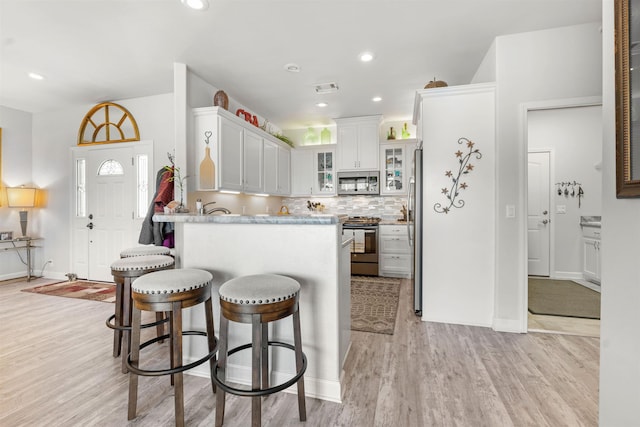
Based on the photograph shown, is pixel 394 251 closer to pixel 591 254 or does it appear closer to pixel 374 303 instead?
pixel 374 303

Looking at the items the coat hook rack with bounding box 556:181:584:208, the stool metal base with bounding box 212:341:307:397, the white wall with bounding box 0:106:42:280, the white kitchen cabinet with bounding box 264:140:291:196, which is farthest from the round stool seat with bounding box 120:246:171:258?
the coat hook rack with bounding box 556:181:584:208

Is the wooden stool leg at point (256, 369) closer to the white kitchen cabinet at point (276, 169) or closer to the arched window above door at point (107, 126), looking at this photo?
the white kitchen cabinet at point (276, 169)

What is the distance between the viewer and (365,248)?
4.77 m

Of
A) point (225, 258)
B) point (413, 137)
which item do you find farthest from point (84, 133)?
point (413, 137)

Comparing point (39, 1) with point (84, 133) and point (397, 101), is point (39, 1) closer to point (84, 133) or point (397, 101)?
point (84, 133)

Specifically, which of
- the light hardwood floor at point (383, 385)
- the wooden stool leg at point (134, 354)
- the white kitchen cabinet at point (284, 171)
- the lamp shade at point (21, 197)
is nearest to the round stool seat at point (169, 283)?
the wooden stool leg at point (134, 354)

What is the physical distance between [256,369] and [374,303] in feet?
7.70

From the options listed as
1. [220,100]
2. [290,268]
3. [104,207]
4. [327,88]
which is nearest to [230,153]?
[220,100]

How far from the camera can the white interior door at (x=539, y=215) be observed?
470 centimetres

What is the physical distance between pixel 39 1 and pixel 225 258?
2.46 meters

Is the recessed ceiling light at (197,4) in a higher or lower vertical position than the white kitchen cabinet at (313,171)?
higher

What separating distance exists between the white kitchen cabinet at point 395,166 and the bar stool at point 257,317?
3.94 meters

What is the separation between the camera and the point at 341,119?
17.2ft

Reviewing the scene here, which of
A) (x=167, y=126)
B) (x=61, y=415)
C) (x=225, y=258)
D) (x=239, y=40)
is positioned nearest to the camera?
(x=61, y=415)
